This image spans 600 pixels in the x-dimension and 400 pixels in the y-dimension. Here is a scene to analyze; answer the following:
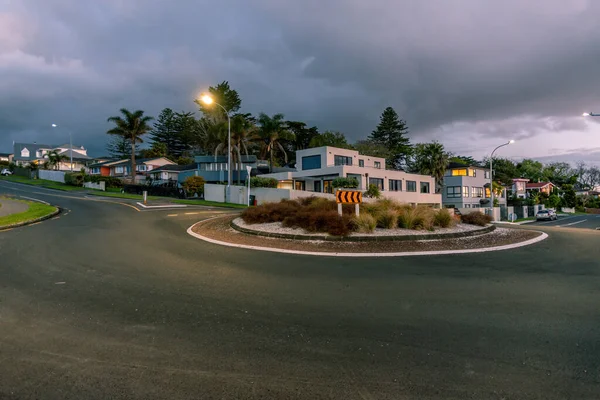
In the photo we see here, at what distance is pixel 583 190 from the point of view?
117312mm

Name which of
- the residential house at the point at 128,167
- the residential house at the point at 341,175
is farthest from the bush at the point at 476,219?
the residential house at the point at 128,167

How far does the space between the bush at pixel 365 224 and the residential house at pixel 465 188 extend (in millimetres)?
51697

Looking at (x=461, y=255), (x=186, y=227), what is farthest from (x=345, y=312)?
(x=186, y=227)

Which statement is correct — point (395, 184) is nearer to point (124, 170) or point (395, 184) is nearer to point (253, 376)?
point (253, 376)

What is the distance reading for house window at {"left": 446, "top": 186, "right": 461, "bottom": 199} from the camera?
A: 5962 cm

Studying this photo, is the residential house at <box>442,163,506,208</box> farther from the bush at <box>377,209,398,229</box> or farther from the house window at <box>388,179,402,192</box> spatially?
the bush at <box>377,209,398,229</box>

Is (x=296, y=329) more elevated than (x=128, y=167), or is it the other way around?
(x=128, y=167)

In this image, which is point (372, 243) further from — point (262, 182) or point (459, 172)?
point (459, 172)

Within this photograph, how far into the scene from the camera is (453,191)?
6022 cm

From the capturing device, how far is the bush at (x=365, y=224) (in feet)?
37.4

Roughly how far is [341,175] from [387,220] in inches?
1181

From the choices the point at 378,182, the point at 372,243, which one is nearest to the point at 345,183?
the point at 378,182

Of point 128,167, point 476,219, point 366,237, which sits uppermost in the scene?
point 128,167

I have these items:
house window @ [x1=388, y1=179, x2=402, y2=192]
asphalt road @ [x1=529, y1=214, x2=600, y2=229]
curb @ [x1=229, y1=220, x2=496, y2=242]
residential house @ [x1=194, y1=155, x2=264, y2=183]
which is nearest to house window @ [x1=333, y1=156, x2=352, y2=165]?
house window @ [x1=388, y1=179, x2=402, y2=192]
